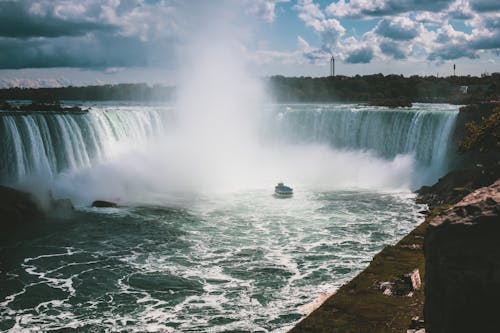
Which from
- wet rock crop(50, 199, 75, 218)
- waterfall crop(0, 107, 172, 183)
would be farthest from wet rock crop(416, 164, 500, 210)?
waterfall crop(0, 107, 172, 183)

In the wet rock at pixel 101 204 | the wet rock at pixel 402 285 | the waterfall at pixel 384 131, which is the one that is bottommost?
the wet rock at pixel 101 204

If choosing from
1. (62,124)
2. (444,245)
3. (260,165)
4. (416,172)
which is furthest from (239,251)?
(260,165)

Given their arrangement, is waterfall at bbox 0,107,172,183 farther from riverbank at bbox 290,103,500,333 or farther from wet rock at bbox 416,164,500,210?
riverbank at bbox 290,103,500,333

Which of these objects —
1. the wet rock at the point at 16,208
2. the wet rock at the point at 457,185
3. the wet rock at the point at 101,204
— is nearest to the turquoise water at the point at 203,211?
the wet rock at the point at 101,204

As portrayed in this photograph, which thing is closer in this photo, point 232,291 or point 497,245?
point 497,245

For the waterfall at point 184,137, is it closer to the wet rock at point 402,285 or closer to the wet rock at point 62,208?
the wet rock at point 62,208

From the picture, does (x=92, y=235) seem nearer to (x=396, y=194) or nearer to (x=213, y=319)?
(x=213, y=319)
